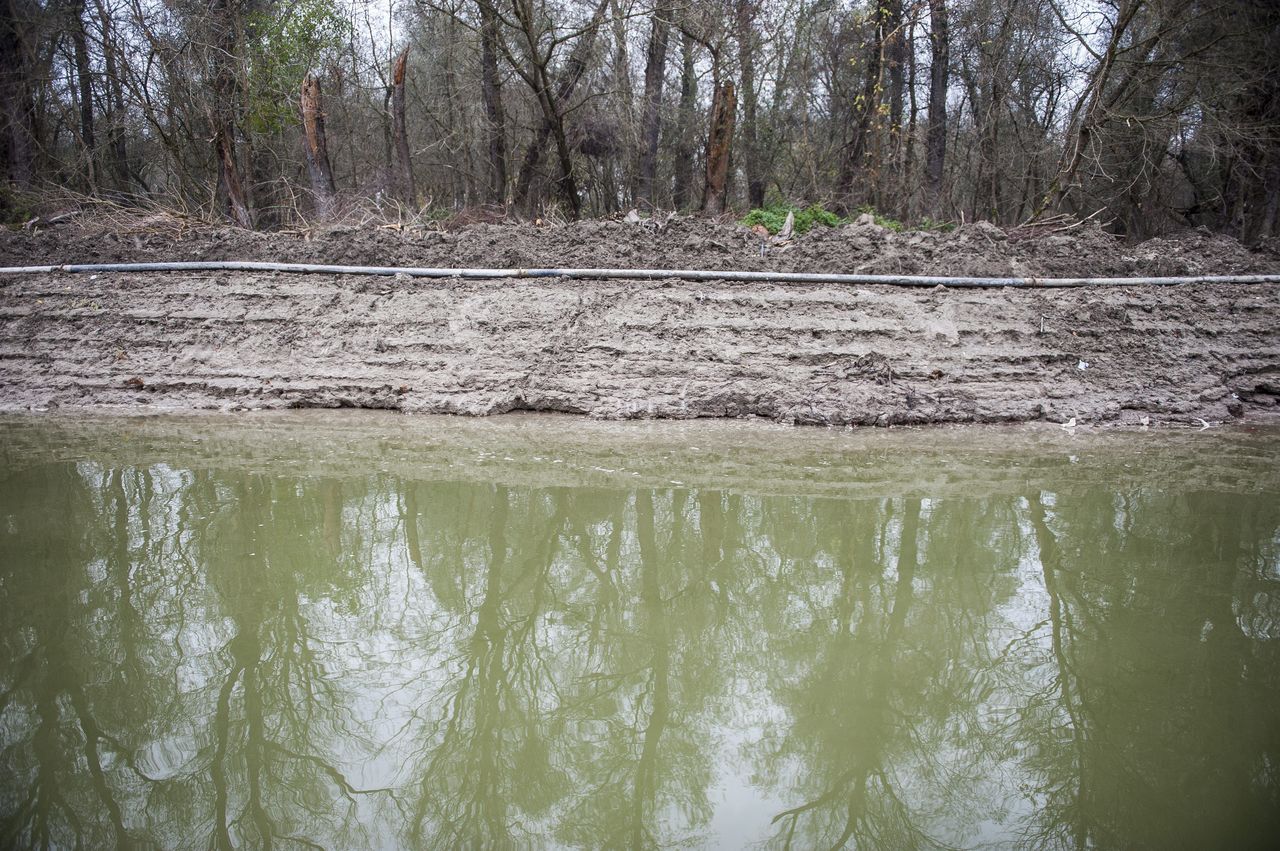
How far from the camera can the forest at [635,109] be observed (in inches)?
507

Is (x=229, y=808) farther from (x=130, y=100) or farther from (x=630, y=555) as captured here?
(x=130, y=100)

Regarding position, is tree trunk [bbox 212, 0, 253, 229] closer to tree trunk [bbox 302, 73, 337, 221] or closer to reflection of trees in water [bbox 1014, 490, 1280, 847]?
tree trunk [bbox 302, 73, 337, 221]

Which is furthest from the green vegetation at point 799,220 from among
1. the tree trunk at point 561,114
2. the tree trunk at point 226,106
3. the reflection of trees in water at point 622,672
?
the tree trunk at point 226,106

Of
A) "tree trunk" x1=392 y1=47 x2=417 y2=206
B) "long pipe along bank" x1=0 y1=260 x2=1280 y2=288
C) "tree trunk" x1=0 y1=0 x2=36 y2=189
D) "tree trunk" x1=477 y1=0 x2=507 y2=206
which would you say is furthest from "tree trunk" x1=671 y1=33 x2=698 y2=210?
"tree trunk" x1=0 y1=0 x2=36 y2=189

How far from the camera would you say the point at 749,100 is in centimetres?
1895

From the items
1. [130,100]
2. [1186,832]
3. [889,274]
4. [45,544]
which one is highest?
[130,100]

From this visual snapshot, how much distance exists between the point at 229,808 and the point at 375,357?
6681 mm

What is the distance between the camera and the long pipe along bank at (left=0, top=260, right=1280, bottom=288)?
30.7 ft

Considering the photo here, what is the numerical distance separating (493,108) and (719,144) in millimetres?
4763

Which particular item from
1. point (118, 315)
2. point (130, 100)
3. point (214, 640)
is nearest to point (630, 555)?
point (214, 640)

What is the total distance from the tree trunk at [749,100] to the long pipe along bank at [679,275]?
7345mm

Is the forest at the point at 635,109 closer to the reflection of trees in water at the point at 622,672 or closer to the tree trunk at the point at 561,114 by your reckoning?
the tree trunk at the point at 561,114

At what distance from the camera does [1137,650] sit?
12.4ft

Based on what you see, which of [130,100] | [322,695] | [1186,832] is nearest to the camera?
[1186,832]
